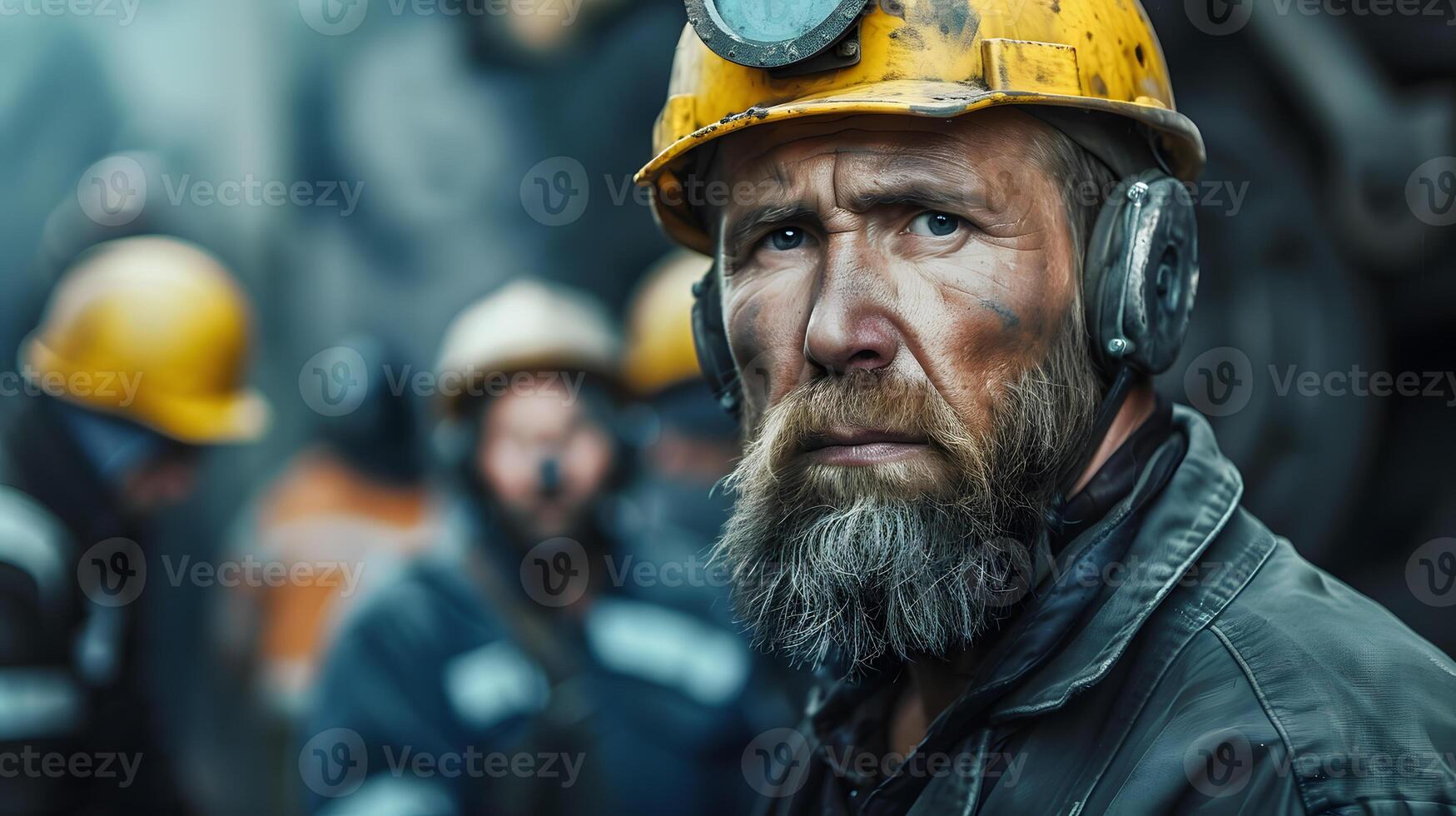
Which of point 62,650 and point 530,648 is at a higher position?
point 62,650

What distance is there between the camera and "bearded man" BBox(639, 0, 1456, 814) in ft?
5.57

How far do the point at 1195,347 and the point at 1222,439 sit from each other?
16.1 inches

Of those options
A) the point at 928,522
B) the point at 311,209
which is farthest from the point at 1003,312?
the point at 311,209

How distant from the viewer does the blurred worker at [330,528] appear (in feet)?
18.2

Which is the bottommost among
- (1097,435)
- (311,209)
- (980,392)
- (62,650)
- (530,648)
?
(530,648)

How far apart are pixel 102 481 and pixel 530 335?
7.74 ft

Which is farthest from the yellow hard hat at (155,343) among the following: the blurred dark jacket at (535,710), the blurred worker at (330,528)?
the blurred dark jacket at (535,710)

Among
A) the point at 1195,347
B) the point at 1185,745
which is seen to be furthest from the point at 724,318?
the point at 1195,347

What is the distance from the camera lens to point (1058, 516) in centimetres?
190

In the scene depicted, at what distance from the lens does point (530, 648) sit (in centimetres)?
529

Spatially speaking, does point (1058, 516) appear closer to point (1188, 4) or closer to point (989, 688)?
point (989, 688)

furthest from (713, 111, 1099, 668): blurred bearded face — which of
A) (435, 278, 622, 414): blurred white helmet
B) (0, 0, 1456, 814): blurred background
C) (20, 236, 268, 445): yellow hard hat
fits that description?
(20, 236, 268, 445): yellow hard hat

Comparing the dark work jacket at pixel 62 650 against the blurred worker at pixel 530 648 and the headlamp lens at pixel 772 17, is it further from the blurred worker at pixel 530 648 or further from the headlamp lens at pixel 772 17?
the headlamp lens at pixel 772 17

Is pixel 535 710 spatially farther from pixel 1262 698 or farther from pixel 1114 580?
pixel 1262 698
